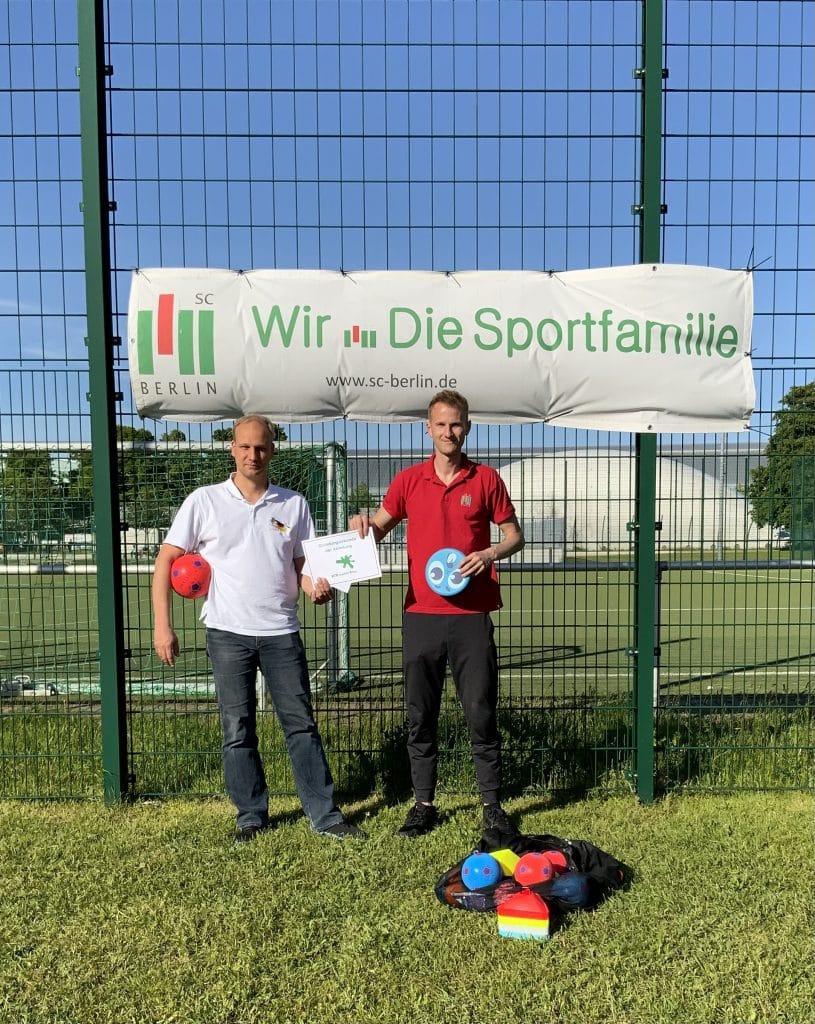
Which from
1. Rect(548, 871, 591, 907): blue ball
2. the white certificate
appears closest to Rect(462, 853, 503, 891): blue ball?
Rect(548, 871, 591, 907): blue ball

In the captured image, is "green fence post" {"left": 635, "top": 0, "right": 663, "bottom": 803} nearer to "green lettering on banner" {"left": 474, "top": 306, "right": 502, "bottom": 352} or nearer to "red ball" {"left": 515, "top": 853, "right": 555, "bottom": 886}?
"green lettering on banner" {"left": 474, "top": 306, "right": 502, "bottom": 352}

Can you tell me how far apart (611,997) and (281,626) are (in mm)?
2185

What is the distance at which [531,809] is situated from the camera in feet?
15.1

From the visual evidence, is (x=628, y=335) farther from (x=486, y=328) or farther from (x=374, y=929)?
(x=374, y=929)

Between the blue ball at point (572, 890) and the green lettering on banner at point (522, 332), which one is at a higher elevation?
the green lettering on banner at point (522, 332)

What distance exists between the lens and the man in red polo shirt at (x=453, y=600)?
4.03 meters

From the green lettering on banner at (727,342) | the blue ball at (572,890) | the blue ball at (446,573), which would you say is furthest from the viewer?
the green lettering on banner at (727,342)

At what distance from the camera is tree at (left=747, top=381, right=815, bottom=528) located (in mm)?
4742

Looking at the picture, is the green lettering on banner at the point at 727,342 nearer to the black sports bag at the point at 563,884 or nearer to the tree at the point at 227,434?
the tree at the point at 227,434

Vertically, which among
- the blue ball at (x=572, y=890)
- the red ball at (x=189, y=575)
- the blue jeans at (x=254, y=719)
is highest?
the red ball at (x=189, y=575)

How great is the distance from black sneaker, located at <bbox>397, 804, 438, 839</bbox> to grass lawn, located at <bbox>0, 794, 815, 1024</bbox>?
0.07m

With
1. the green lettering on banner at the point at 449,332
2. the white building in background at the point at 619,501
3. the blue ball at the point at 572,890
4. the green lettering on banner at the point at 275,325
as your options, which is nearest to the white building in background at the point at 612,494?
the white building in background at the point at 619,501

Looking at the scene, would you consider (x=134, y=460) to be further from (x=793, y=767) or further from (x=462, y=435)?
(x=793, y=767)

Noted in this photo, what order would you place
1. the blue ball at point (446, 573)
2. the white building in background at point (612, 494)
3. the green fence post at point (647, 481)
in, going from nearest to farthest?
the blue ball at point (446, 573)
the green fence post at point (647, 481)
the white building in background at point (612, 494)
